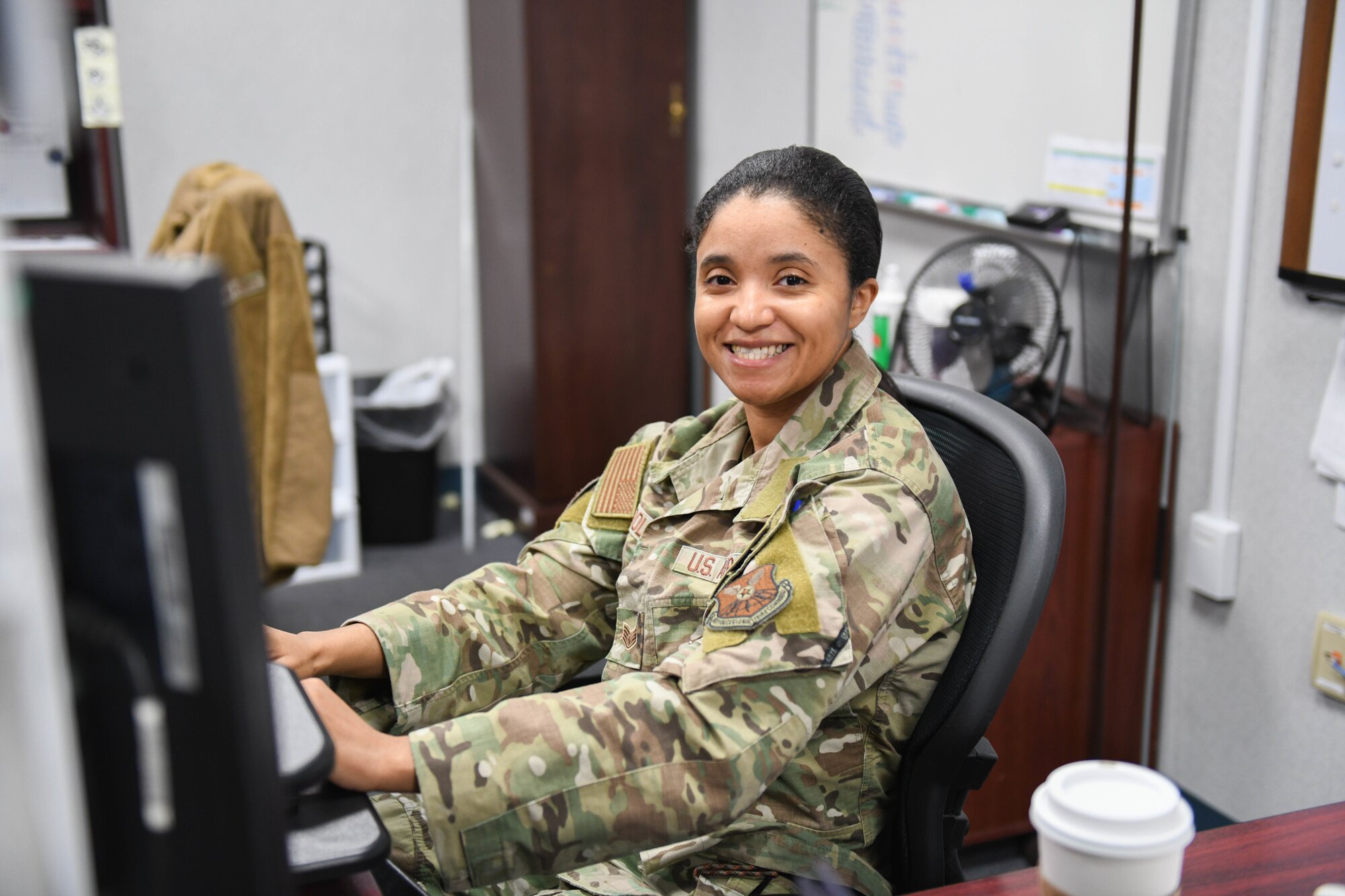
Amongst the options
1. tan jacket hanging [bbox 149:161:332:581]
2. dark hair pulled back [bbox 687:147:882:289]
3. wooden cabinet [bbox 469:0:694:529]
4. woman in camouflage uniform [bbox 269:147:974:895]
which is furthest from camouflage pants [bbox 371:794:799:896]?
wooden cabinet [bbox 469:0:694:529]

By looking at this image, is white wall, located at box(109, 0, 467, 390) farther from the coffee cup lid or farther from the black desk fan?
the coffee cup lid

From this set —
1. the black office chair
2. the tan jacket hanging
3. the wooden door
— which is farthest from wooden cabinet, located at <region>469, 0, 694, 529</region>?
the black office chair

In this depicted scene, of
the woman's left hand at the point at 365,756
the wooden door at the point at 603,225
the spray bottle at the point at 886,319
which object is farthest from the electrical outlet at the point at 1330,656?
the wooden door at the point at 603,225

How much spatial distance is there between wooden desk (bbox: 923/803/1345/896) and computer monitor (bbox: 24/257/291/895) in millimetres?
520

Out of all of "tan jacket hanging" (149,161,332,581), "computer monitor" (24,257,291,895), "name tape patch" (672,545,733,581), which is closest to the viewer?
"computer monitor" (24,257,291,895)

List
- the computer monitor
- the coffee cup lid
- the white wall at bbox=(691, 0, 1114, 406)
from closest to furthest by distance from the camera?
the computer monitor → the coffee cup lid → the white wall at bbox=(691, 0, 1114, 406)

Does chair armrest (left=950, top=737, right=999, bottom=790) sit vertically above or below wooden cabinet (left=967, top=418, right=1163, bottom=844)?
above

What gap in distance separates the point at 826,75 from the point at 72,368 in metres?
2.63

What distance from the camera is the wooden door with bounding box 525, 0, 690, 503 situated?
10.6 ft

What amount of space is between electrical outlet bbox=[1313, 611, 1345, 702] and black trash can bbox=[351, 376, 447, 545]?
94.1 inches

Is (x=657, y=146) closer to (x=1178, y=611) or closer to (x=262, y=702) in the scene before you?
(x=1178, y=611)

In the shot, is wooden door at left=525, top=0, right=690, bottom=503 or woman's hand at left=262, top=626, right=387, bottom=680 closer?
woman's hand at left=262, top=626, right=387, bottom=680

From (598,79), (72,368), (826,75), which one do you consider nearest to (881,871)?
(72,368)

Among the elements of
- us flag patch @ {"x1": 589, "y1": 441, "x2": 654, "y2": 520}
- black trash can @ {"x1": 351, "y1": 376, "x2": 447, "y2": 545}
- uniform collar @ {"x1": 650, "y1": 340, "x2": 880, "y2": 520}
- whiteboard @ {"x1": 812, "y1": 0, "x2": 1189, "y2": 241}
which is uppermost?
whiteboard @ {"x1": 812, "y1": 0, "x2": 1189, "y2": 241}
